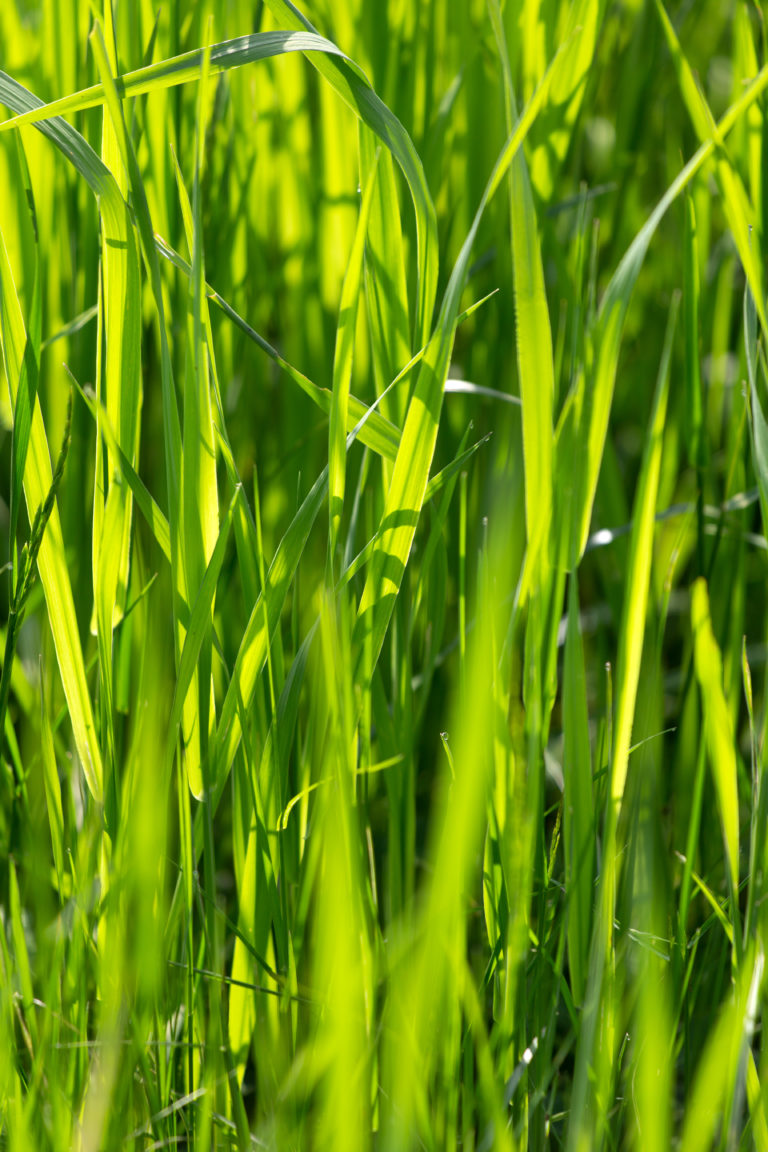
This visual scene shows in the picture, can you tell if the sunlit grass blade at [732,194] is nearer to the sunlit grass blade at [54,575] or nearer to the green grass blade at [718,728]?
the green grass blade at [718,728]

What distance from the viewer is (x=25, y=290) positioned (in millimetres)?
662

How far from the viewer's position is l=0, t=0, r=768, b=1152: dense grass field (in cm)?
37

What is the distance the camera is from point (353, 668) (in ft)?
1.46

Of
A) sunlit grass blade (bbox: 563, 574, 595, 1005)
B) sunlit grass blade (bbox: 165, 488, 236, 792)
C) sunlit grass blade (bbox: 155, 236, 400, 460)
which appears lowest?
sunlit grass blade (bbox: 563, 574, 595, 1005)

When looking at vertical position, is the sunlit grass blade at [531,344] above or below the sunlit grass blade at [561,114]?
A: below

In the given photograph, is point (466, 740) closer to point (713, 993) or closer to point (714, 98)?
point (713, 993)

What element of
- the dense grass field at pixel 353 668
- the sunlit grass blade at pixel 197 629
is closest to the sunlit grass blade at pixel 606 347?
the dense grass field at pixel 353 668

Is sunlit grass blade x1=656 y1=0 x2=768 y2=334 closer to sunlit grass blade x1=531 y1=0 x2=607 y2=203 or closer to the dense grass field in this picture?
the dense grass field

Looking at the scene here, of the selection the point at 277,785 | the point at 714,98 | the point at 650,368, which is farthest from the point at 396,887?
the point at 714,98

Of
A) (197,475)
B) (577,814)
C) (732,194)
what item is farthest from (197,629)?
(732,194)

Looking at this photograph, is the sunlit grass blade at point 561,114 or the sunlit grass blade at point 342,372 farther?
the sunlit grass blade at point 561,114

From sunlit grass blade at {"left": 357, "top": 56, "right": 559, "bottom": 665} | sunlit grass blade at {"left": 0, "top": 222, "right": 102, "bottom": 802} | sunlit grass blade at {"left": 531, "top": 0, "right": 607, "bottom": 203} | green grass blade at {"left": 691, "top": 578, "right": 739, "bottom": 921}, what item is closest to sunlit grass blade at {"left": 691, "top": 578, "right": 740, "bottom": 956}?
green grass blade at {"left": 691, "top": 578, "right": 739, "bottom": 921}

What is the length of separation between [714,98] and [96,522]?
1092 mm

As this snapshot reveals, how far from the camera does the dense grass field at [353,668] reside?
367mm
